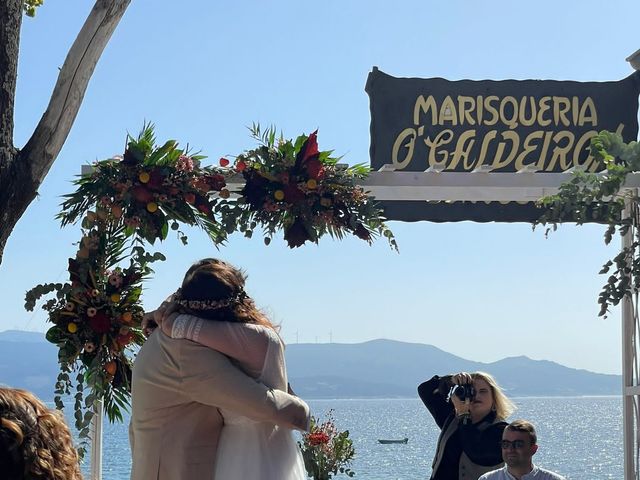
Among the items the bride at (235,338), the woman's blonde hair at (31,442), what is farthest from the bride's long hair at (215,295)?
the woman's blonde hair at (31,442)

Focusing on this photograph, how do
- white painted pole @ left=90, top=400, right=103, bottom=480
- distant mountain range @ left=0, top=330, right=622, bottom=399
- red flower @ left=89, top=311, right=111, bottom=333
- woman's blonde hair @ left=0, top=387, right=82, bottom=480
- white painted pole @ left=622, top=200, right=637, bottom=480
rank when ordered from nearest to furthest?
1. woman's blonde hair @ left=0, top=387, right=82, bottom=480
2. red flower @ left=89, top=311, right=111, bottom=333
3. white painted pole @ left=90, top=400, right=103, bottom=480
4. white painted pole @ left=622, top=200, right=637, bottom=480
5. distant mountain range @ left=0, top=330, right=622, bottom=399

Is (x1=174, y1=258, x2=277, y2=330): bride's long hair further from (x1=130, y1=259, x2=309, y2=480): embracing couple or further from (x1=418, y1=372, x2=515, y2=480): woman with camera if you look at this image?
(x1=418, y1=372, x2=515, y2=480): woman with camera

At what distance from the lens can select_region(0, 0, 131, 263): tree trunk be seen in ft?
17.5

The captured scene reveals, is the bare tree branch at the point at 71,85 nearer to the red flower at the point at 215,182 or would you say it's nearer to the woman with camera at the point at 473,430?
the red flower at the point at 215,182

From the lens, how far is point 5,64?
5430 mm

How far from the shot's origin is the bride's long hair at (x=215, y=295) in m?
3.37

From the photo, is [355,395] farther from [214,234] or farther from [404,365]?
[214,234]

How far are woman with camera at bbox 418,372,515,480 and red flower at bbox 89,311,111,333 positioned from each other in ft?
5.47

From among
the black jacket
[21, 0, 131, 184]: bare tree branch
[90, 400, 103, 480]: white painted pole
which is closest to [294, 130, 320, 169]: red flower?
[21, 0, 131, 184]: bare tree branch

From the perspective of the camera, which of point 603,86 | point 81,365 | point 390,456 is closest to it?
point 81,365

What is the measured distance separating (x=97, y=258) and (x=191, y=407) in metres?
2.22

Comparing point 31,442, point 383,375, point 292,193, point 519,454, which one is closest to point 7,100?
point 292,193

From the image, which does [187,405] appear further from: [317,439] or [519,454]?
[317,439]

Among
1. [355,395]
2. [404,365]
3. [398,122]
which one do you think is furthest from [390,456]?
[404,365]
